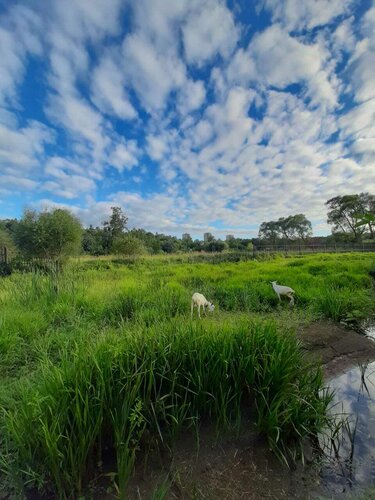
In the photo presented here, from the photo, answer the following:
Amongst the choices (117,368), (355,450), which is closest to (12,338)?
(117,368)

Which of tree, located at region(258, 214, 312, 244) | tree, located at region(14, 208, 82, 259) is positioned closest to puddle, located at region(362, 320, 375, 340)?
tree, located at region(14, 208, 82, 259)

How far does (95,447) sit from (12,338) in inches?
85.5

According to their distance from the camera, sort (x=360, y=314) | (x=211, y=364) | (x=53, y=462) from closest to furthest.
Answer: (x=53, y=462)
(x=211, y=364)
(x=360, y=314)

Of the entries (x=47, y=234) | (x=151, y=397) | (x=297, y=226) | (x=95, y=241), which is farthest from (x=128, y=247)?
(x=297, y=226)

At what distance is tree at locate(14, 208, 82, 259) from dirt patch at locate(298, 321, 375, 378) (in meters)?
15.6

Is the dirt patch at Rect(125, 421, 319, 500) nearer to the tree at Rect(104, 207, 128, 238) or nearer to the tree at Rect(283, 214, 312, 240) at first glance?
the tree at Rect(104, 207, 128, 238)

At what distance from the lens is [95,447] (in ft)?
5.39

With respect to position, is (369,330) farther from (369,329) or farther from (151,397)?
(151,397)

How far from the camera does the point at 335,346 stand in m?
3.52

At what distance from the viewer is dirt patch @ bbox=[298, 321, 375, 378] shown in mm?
3078

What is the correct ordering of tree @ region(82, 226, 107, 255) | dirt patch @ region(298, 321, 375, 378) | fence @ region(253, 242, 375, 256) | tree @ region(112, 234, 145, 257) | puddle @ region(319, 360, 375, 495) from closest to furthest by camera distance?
puddle @ region(319, 360, 375, 495)
dirt patch @ region(298, 321, 375, 378)
tree @ region(112, 234, 145, 257)
fence @ region(253, 242, 375, 256)
tree @ region(82, 226, 107, 255)

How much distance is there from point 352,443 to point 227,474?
923 millimetres

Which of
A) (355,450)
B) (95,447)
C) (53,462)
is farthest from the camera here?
(355,450)

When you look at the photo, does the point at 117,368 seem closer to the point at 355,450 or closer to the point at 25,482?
the point at 25,482
